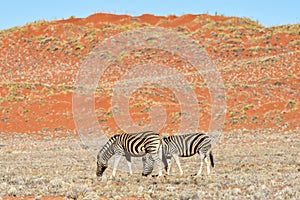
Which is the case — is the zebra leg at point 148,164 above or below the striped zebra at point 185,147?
below

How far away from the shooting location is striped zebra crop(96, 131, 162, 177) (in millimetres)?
16047

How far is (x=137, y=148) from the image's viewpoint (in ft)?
53.5

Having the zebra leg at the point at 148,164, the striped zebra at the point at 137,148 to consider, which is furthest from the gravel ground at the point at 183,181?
the striped zebra at the point at 137,148

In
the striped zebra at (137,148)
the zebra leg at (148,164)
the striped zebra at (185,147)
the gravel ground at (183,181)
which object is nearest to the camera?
the gravel ground at (183,181)

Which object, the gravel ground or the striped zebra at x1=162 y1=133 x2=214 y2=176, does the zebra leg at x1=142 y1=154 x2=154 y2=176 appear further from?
the striped zebra at x1=162 y1=133 x2=214 y2=176

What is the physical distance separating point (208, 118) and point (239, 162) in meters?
23.7

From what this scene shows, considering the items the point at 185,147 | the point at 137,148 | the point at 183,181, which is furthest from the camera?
the point at 185,147

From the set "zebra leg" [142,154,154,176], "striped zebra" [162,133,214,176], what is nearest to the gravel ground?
"zebra leg" [142,154,154,176]

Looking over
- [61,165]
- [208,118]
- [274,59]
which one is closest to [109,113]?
[208,118]

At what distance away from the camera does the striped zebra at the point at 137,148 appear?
632 inches

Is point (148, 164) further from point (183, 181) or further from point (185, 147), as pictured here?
point (185, 147)

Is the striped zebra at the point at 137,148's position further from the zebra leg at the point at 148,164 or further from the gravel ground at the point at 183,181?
the gravel ground at the point at 183,181

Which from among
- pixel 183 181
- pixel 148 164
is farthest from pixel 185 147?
pixel 183 181

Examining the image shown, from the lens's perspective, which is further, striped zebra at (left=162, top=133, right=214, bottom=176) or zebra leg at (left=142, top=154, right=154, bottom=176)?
striped zebra at (left=162, top=133, right=214, bottom=176)
